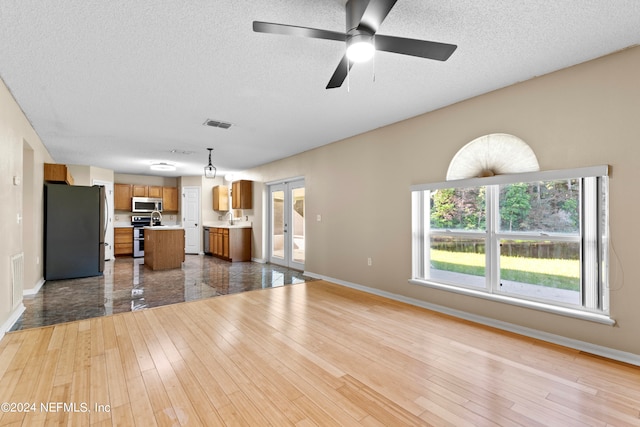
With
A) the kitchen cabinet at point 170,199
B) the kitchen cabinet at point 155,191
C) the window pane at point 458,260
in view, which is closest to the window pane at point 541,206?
the window pane at point 458,260

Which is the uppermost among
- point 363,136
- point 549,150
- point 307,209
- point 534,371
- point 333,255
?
point 363,136

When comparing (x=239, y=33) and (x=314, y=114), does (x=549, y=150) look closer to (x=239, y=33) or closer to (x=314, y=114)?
(x=314, y=114)

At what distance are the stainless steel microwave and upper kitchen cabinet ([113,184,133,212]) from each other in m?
0.15

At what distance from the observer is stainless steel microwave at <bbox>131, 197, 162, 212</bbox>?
890 centimetres

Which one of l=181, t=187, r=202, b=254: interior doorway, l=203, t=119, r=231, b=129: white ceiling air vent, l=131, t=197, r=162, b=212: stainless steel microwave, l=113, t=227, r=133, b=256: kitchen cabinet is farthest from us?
l=181, t=187, r=202, b=254: interior doorway

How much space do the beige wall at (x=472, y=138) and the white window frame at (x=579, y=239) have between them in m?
0.07

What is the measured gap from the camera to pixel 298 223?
6.75 meters

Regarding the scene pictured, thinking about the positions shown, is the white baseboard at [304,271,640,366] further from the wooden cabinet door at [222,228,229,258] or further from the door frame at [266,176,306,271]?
the wooden cabinet door at [222,228,229,258]

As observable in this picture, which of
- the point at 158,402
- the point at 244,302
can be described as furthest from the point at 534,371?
the point at 244,302

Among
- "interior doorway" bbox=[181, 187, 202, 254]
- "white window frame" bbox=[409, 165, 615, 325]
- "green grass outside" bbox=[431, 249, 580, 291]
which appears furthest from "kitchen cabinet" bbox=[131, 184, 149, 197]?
"green grass outside" bbox=[431, 249, 580, 291]

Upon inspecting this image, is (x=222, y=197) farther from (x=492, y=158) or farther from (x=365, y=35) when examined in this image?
(x=365, y=35)

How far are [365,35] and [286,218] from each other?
5.50 metres

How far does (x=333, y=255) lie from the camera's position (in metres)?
5.49

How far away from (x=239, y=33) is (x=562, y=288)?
3683 mm
